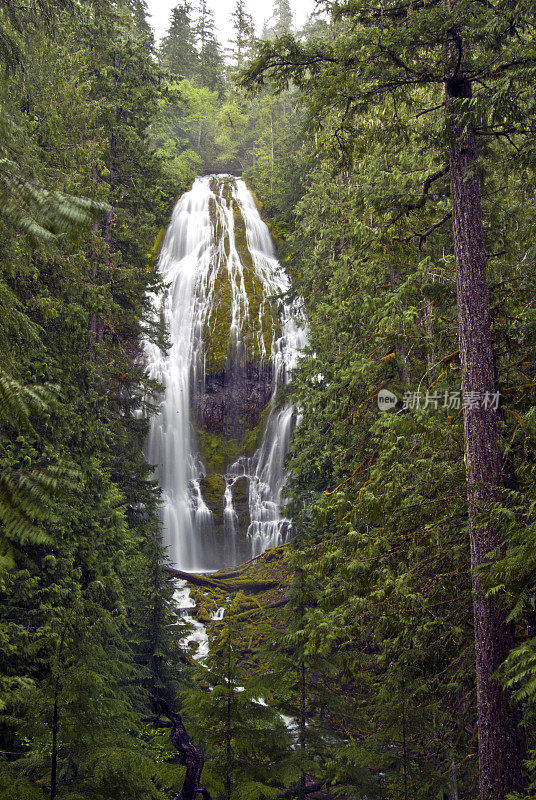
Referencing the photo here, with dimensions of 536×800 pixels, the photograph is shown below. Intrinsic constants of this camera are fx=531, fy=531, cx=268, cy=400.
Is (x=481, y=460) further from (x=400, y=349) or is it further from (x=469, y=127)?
(x=400, y=349)

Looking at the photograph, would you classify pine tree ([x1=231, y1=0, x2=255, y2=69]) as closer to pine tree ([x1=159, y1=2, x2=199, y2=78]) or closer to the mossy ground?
pine tree ([x1=159, y1=2, x2=199, y2=78])

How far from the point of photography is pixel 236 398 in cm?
2367

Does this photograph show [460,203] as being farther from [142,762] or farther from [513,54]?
[142,762]

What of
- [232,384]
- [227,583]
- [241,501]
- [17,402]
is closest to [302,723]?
[17,402]

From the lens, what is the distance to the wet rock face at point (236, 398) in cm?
2344

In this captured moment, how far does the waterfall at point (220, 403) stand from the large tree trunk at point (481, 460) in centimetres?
1481

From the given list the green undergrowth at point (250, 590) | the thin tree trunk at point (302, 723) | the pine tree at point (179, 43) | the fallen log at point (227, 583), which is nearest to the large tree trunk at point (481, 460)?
the thin tree trunk at point (302, 723)

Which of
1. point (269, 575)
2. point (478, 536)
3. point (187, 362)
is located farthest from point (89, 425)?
point (187, 362)

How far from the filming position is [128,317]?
43.0 ft

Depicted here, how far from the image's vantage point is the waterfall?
21.1 meters

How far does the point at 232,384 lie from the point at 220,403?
100cm

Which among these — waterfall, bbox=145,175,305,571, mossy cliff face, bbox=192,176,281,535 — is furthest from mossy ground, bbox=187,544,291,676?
mossy cliff face, bbox=192,176,281,535

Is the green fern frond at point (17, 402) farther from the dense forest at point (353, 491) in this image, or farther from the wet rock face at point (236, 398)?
the wet rock face at point (236, 398)

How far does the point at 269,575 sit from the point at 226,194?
22.7 m
